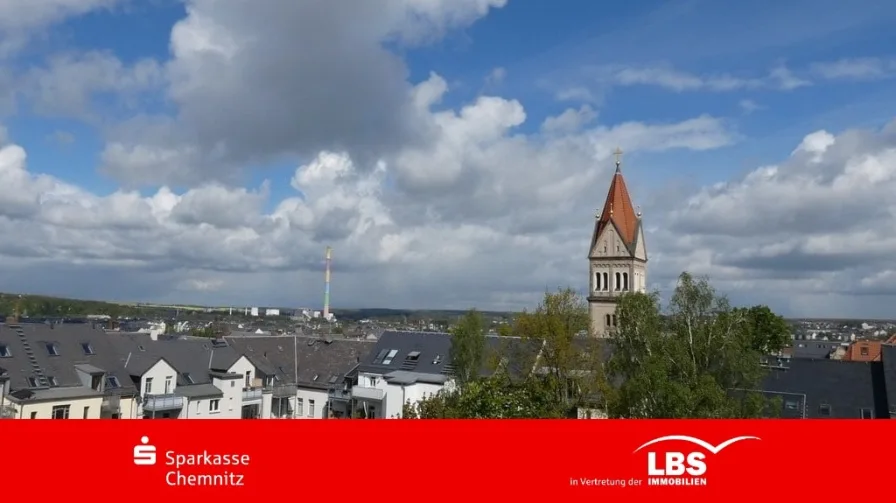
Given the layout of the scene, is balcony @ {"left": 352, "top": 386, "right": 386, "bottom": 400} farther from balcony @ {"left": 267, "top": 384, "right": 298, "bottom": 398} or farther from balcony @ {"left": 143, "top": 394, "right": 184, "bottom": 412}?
balcony @ {"left": 143, "top": 394, "right": 184, "bottom": 412}

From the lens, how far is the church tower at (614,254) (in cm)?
8650

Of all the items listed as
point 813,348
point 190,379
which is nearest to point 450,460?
point 190,379

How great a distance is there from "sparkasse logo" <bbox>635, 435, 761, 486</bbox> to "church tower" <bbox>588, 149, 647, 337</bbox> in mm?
74110

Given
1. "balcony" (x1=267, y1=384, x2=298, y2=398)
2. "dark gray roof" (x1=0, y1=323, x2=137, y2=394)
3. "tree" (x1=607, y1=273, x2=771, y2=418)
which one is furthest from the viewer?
"balcony" (x1=267, y1=384, x2=298, y2=398)

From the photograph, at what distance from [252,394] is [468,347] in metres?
20.3

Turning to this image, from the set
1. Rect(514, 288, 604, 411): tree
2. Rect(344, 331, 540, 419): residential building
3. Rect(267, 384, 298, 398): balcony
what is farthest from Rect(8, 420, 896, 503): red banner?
Rect(267, 384, 298, 398): balcony

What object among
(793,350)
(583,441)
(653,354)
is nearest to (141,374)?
(653,354)

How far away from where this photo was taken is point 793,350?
11194 cm

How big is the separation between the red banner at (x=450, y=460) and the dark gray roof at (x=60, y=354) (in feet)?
124

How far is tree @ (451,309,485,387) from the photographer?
49875 millimetres

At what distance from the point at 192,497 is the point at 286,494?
5.30 ft

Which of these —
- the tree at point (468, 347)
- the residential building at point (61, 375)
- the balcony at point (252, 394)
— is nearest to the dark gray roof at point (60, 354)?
the residential building at point (61, 375)

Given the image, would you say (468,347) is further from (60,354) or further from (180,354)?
(60,354)

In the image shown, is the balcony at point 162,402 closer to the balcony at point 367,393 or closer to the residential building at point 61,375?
the residential building at point 61,375
